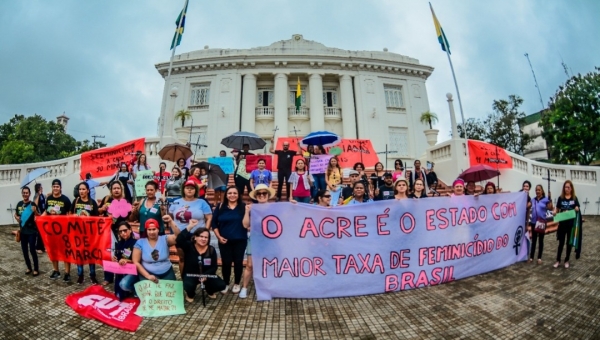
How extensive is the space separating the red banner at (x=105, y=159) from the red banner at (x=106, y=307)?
7733mm

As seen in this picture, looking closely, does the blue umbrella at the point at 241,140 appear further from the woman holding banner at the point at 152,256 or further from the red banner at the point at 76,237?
the woman holding banner at the point at 152,256

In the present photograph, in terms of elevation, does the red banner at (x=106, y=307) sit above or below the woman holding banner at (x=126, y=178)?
below

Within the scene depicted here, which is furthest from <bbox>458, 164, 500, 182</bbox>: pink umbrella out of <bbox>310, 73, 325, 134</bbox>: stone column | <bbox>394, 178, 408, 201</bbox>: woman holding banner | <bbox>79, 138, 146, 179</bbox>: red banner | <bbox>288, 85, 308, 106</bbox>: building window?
<bbox>288, 85, 308, 106</bbox>: building window

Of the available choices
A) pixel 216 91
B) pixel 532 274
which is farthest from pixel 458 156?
pixel 216 91

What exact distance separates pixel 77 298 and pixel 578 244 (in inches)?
356

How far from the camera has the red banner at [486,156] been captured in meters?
12.2

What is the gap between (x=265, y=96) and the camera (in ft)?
83.0

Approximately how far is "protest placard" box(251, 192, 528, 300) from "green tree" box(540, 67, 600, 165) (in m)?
21.4

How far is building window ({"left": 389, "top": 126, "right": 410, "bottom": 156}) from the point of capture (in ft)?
80.7

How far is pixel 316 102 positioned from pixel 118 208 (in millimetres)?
20484

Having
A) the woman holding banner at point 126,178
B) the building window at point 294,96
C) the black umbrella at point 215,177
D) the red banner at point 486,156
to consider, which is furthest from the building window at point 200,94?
Answer: the red banner at point 486,156

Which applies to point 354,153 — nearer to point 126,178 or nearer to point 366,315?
point 126,178

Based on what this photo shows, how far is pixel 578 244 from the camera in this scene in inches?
232

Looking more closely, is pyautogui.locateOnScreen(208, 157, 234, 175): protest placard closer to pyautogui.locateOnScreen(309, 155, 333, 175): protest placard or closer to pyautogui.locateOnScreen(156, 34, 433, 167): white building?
pyautogui.locateOnScreen(309, 155, 333, 175): protest placard
